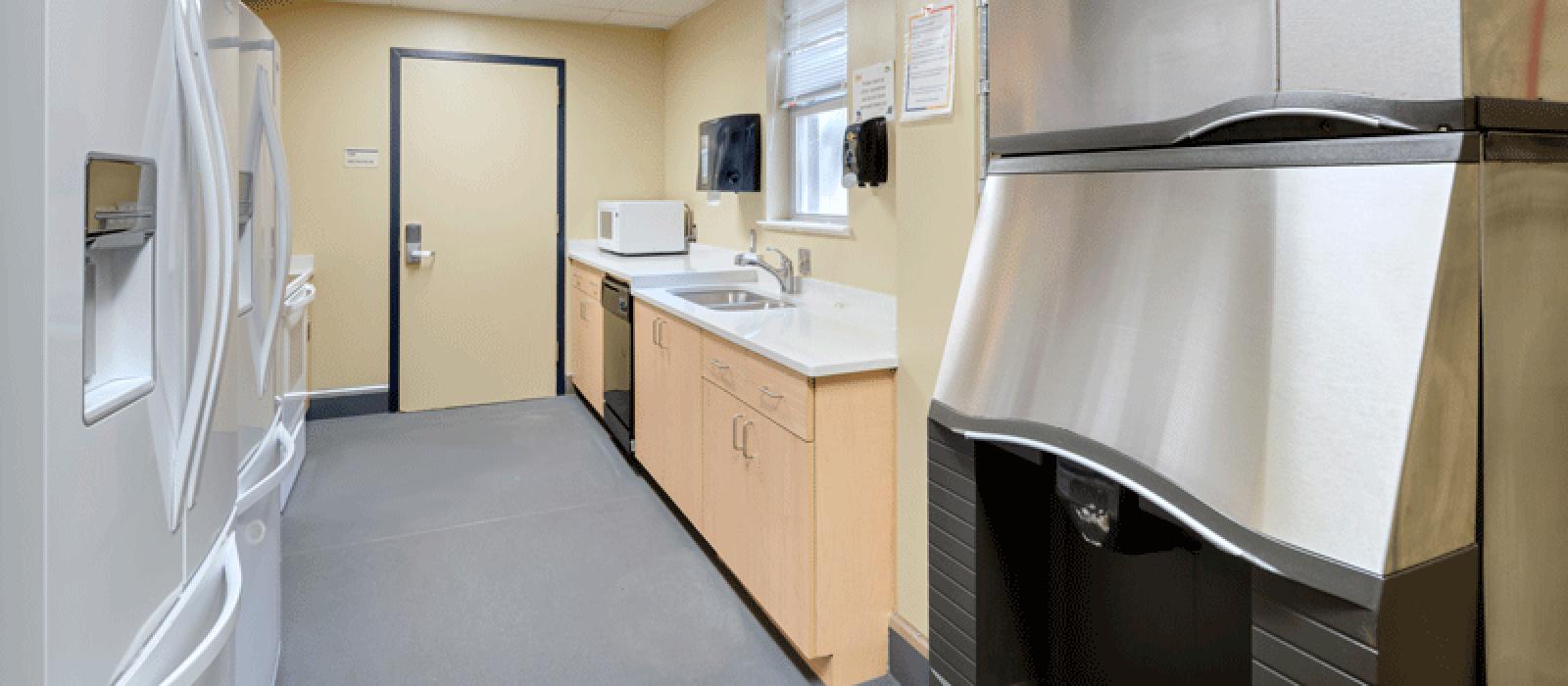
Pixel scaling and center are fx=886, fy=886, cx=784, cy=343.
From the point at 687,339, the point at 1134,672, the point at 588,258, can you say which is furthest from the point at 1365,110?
the point at 588,258

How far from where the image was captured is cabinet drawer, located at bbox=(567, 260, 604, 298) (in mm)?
4535

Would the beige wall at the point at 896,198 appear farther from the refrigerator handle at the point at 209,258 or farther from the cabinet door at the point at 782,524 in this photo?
the refrigerator handle at the point at 209,258

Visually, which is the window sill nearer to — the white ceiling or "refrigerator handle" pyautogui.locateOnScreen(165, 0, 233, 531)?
the white ceiling

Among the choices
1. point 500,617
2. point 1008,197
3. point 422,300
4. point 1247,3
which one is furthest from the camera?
point 422,300

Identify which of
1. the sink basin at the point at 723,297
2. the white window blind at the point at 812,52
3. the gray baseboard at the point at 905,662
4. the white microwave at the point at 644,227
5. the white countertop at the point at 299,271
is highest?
the white window blind at the point at 812,52

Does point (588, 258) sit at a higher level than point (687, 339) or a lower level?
higher

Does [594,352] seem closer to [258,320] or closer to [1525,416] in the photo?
[258,320]

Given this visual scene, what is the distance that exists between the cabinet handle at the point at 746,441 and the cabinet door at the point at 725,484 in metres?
0.02

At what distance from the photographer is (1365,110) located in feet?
2.42

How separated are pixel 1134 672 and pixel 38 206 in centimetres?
125

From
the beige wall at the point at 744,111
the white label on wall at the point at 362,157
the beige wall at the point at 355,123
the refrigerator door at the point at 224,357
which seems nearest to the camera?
the refrigerator door at the point at 224,357

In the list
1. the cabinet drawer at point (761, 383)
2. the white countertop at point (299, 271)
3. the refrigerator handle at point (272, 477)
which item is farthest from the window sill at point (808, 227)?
the refrigerator handle at point (272, 477)

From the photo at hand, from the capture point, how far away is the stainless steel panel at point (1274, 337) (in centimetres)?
68

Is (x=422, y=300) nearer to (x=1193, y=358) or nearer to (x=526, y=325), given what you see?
(x=526, y=325)
